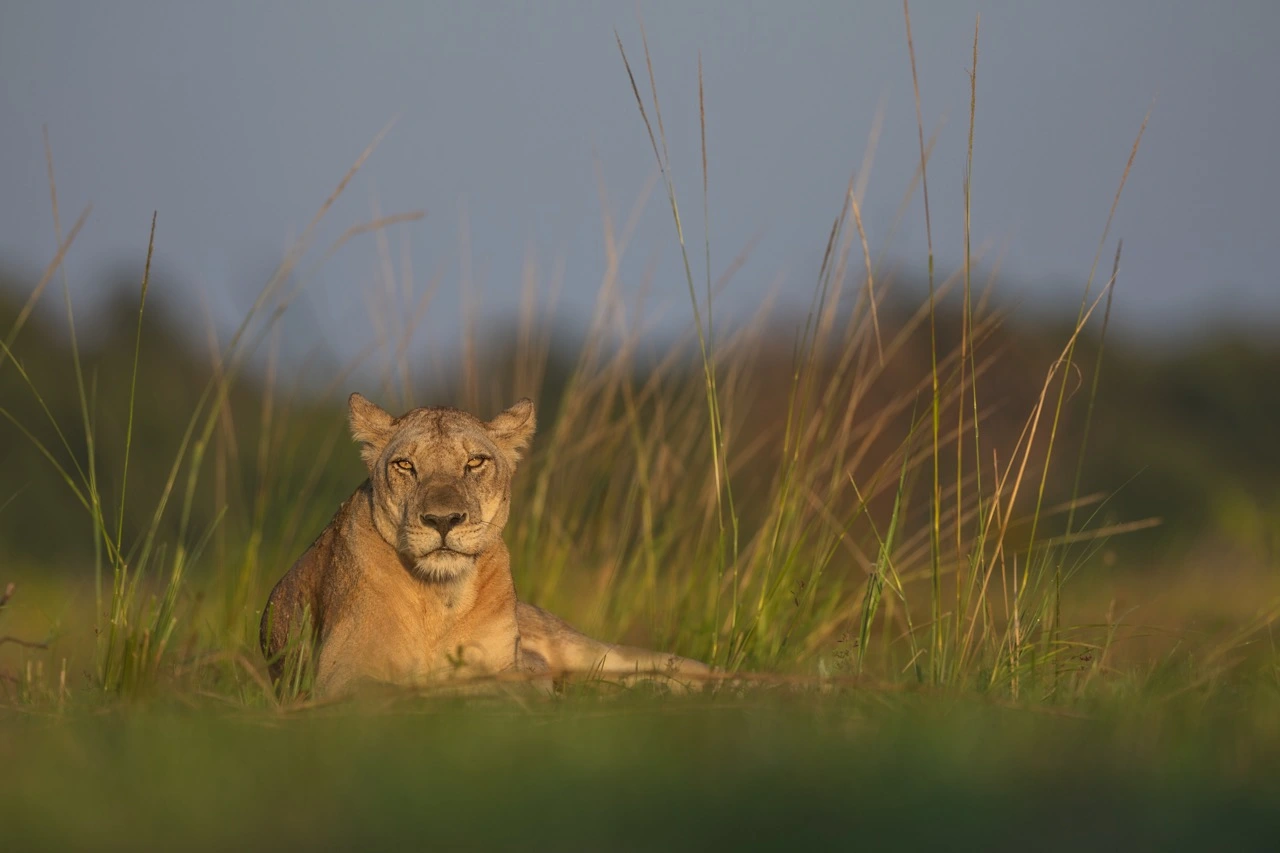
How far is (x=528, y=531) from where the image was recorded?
8.27 m

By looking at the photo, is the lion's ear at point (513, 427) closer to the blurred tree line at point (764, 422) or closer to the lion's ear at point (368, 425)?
the lion's ear at point (368, 425)

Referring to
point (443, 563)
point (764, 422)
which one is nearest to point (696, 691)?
point (443, 563)

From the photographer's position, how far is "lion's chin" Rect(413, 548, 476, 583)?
5.40 meters

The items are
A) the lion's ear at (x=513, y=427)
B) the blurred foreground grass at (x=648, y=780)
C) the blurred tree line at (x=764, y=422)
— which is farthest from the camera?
the blurred tree line at (x=764, y=422)

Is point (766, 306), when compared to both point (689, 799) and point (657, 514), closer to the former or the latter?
point (657, 514)

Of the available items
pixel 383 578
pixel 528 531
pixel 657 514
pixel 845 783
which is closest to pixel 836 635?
pixel 657 514

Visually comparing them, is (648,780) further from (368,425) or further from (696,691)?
(368,425)

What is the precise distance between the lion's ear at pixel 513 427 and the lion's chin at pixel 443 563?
0.73m

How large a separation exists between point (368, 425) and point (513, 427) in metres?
0.55

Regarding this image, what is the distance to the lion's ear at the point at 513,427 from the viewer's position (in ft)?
19.9

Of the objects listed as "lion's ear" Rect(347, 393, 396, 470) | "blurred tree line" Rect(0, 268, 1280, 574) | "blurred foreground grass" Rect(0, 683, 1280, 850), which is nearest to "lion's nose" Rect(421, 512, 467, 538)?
"lion's ear" Rect(347, 393, 396, 470)

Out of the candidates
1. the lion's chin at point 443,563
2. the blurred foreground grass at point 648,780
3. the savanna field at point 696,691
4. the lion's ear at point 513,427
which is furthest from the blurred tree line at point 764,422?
the blurred foreground grass at point 648,780

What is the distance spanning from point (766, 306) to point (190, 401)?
14824 mm

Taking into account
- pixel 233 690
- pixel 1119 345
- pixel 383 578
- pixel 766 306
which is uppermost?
pixel 1119 345
